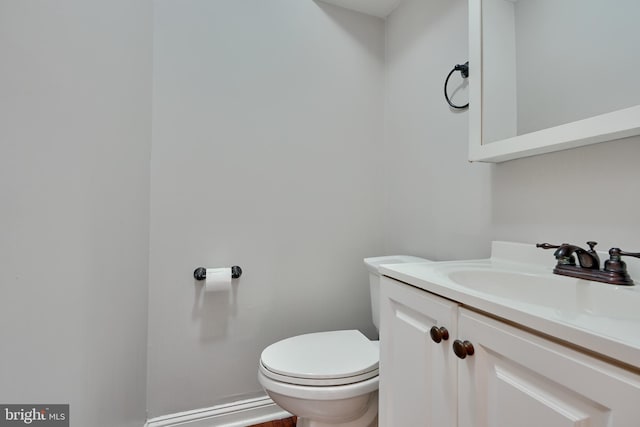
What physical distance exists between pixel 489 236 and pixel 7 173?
1.32 meters

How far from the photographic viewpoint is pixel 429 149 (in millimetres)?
1354

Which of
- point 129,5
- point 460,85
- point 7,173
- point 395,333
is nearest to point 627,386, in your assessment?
point 395,333

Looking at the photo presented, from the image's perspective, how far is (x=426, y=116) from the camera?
138 centimetres

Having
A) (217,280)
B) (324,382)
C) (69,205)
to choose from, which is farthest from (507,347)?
(217,280)

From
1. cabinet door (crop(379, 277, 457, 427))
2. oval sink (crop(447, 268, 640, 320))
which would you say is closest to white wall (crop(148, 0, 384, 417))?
cabinet door (crop(379, 277, 457, 427))

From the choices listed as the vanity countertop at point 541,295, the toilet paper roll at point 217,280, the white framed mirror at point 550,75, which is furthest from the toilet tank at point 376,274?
the toilet paper roll at point 217,280

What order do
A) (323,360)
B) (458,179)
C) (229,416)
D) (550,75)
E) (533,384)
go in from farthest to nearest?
1. (229,416)
2. (458,179)
3. (323,360)
4. (550,75)
5. (533,384)

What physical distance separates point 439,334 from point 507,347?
0.15 m

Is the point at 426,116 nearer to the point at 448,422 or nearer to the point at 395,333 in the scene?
the point at 395,333

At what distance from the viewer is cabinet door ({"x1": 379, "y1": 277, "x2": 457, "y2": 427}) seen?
61 centimetres

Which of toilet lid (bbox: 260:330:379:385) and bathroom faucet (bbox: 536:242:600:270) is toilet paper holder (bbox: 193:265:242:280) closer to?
toilet lid (bbox: 260:330:379:385)

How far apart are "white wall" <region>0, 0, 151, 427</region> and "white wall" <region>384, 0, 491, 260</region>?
49.7 inches

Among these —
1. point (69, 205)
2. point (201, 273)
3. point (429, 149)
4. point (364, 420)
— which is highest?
point (429, 149)

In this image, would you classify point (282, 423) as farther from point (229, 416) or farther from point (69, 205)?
point (69, 205)
